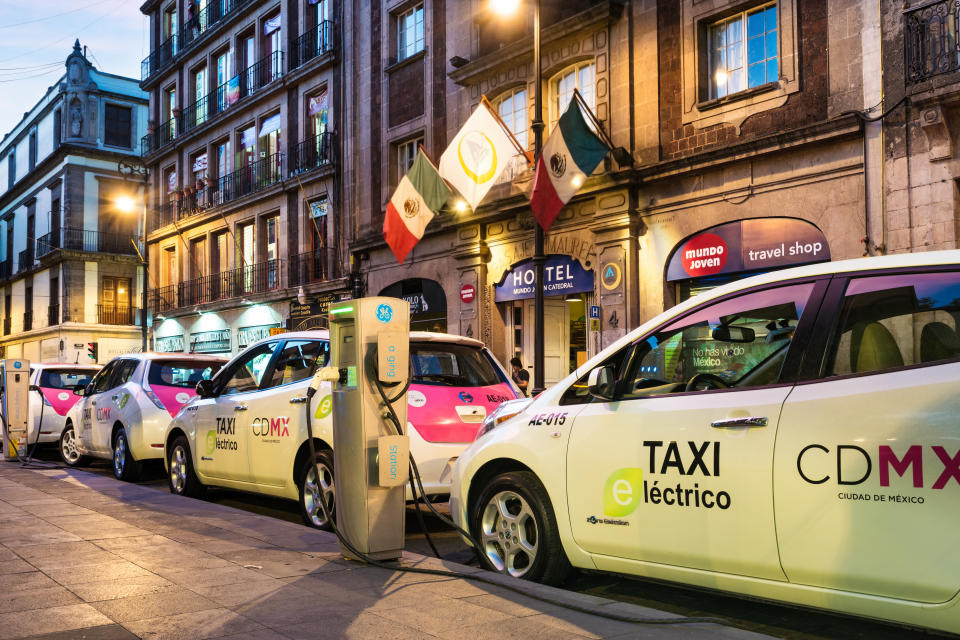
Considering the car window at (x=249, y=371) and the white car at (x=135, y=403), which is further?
the white car at (x=135, y=403)

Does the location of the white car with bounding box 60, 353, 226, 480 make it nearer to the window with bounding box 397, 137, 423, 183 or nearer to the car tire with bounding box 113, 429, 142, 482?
the car tire with bounding box 113, 429, 142, 482

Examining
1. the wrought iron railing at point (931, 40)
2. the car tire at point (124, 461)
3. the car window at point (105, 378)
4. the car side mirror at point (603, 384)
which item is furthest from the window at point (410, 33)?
the car side mirror at point (603, 384)

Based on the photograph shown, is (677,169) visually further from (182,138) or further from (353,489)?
(182,138)

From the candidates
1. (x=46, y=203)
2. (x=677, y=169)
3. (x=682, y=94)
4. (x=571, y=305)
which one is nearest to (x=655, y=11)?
(x=682, y=94)

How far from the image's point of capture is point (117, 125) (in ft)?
161

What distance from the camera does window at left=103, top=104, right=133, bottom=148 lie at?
48531 mm

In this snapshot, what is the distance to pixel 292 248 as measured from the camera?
2841 cm

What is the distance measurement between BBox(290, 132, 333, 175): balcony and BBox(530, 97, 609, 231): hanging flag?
12416mm

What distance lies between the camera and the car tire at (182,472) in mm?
9602

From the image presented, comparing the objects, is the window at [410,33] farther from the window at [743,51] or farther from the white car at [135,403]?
the white car at [135,403]

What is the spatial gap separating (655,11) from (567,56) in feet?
7.48

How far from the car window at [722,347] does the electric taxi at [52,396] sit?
13.2 meters

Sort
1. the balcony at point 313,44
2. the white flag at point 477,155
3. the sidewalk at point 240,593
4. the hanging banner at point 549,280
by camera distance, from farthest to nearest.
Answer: the balcony at point 313,44 < the hanging banner at point 549,280 < the white flag at point 477,155 < the sidewalk at point 240,593

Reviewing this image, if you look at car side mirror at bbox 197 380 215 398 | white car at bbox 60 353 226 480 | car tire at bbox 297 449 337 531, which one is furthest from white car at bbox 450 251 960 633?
white car at bbox 60 353 226 480
